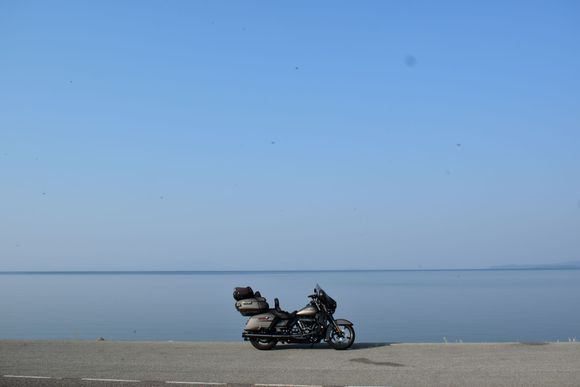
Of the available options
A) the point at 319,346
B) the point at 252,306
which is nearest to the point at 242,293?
the point at 252,306

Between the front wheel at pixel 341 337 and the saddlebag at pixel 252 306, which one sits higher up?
the saddlebag at pixel 252 306

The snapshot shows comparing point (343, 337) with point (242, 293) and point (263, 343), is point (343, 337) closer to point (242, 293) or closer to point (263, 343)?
point (263, 343)

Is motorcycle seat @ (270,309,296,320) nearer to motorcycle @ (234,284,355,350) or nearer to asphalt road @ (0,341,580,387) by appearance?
motorcycle @ (234,284,355,350)

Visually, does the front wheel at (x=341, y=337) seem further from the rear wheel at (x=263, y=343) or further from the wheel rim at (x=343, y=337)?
the rear wheel at (x=263, y=343)

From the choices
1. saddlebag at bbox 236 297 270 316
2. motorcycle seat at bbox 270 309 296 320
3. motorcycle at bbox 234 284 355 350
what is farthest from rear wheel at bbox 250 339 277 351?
saddlebag at bbox 236 297 270 316

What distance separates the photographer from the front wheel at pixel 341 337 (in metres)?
13.8

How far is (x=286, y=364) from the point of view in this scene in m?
11.8

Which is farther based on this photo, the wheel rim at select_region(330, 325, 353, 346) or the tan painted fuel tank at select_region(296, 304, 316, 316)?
the tan painted fuel tank at select_region(296, 304, 316, 316)

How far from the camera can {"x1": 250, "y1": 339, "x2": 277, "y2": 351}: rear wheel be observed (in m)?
14.1

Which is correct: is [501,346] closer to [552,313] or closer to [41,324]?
[41,324]

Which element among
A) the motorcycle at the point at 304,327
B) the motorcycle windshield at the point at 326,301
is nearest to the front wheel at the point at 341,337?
the motorcycle at the point at 304,327

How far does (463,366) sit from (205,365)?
4650 mm

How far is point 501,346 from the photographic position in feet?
44.7

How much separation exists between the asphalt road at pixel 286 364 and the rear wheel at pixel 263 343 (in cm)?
15
